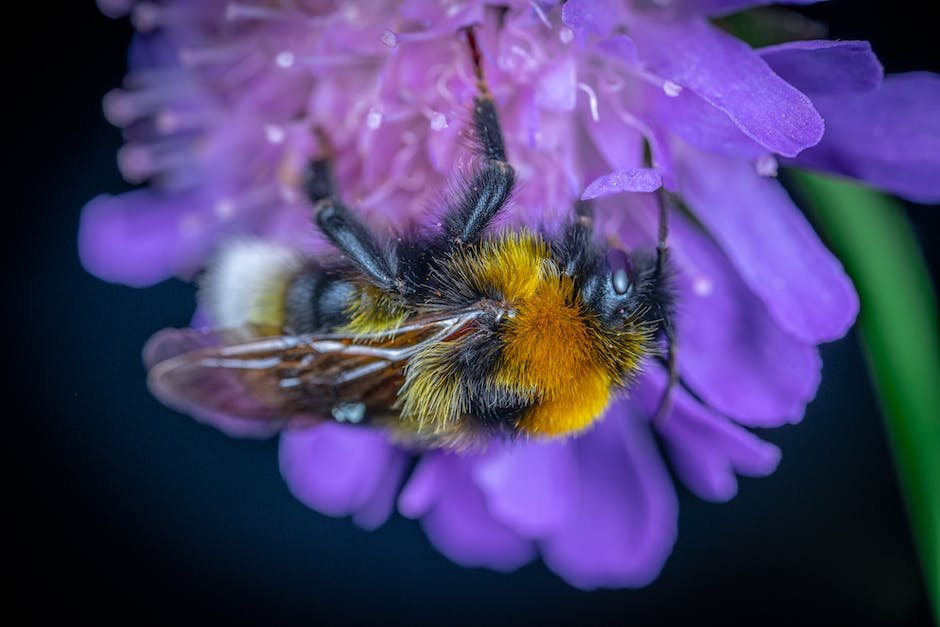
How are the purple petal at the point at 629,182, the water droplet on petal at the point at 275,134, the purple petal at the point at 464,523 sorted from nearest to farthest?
the purple petal at the point at 629,182 < the water droplet on petal at the point at 275,134 < the purple petal at the point at 464,523

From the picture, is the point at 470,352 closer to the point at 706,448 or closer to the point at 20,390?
the point at 706,448

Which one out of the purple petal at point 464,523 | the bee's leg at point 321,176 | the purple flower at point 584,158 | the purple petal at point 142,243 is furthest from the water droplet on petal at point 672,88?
the purple petal at point 142,243

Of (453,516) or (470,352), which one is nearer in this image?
(470,352)

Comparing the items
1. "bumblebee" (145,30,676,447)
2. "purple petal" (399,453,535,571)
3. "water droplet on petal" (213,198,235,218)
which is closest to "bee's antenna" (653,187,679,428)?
"bumblebee" (145,30,676,447)

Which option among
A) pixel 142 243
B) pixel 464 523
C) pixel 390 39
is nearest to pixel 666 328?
pixel 390 39

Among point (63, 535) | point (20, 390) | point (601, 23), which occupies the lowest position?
point (63, 535)

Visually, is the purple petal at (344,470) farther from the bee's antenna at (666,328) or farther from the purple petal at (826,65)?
the purple petal at (826,65)

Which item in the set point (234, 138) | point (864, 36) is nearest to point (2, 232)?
point (234, 138)
